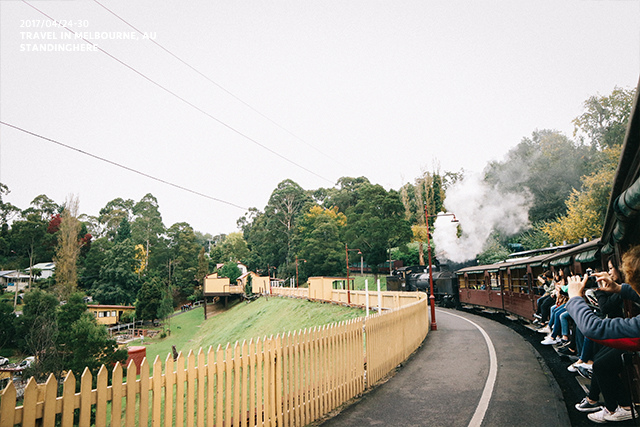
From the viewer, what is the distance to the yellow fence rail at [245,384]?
288cm

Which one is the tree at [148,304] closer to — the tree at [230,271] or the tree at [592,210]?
the tree at [230,271]

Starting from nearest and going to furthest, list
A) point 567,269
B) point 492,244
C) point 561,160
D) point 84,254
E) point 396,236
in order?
point 567,269, point 492,244, point 561,160, point 396,236, point 84,254

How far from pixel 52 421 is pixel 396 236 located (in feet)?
176

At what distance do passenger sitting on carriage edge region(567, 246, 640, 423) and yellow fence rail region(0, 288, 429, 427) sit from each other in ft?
11.1

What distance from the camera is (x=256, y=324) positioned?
1499 inches

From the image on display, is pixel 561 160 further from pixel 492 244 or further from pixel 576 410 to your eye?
pixel 576 410

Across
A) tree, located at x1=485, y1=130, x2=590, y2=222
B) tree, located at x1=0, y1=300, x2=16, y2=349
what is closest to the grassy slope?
tree, located at x1=0, y1=300, x2=16, y2=349

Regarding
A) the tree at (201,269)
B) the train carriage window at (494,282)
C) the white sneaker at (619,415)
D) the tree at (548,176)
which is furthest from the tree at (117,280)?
the white sneaker at (619,415)

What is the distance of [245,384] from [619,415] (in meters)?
4.66

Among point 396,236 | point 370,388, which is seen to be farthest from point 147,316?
point 370,388

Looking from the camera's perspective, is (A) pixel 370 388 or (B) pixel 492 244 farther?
(B) pixel 492 244

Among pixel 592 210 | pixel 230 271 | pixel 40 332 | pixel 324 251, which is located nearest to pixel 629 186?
pixel 592 210

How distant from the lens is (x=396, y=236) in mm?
54719

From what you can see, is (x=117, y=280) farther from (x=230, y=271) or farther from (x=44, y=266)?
(x=230, y=271)
